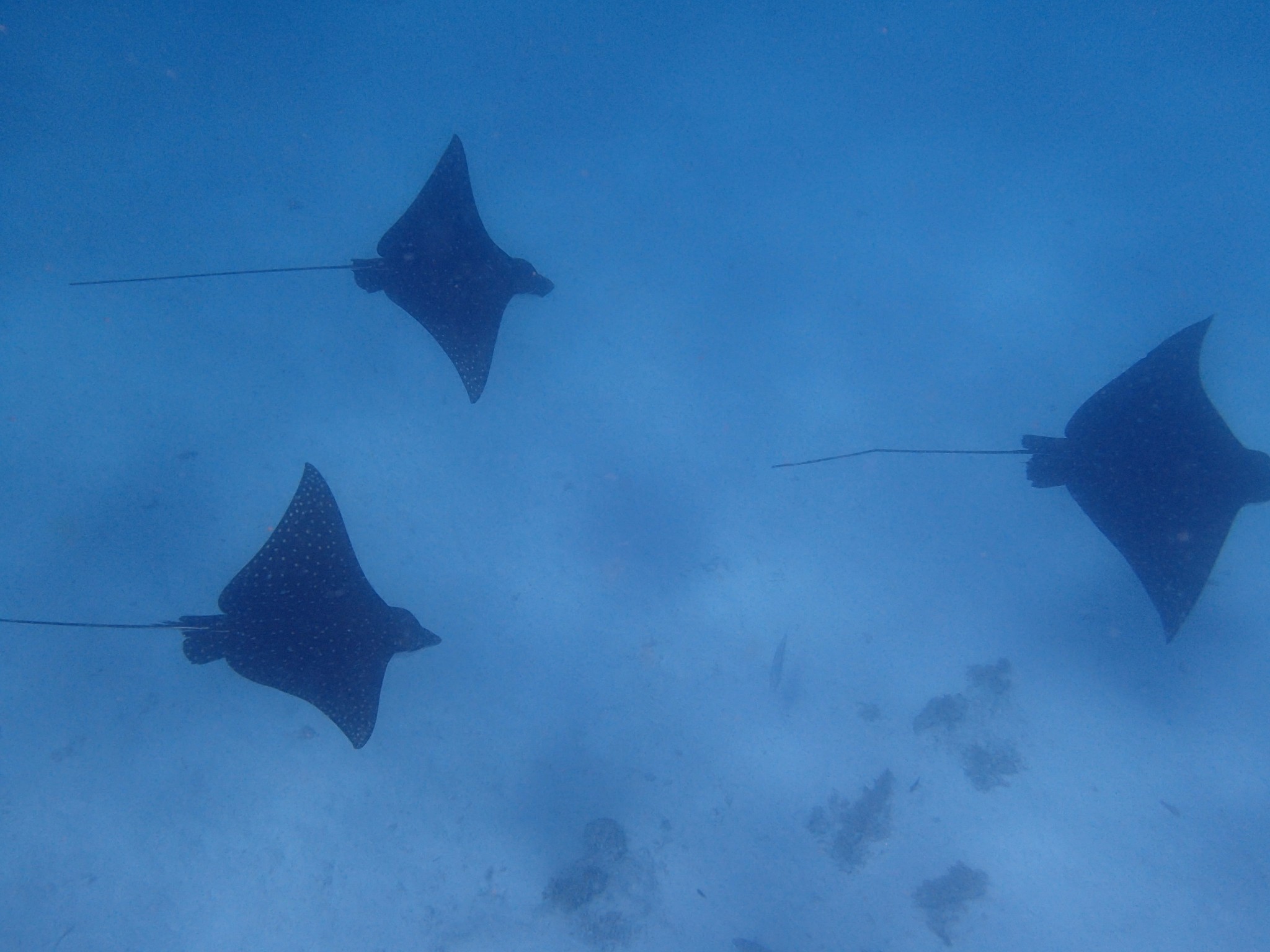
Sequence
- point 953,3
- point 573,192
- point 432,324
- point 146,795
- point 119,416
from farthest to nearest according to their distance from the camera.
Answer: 1. point 953,3
2. point 573,192
3. point 119,416
4. point 146,795
5. point 432,324

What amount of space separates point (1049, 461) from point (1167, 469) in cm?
88

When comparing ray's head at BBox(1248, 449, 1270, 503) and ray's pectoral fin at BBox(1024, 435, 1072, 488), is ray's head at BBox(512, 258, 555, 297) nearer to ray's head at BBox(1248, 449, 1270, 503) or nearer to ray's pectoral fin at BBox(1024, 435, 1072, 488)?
ray's pectoral fin at BBox(1024, 435, 1072, 488)

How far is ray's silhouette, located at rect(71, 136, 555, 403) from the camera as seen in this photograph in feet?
20.1

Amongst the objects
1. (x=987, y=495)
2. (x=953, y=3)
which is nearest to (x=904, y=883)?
(x=987, y=495)

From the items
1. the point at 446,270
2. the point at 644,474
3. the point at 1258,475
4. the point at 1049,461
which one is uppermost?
the point at 1258,475

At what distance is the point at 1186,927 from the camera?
7055 mm

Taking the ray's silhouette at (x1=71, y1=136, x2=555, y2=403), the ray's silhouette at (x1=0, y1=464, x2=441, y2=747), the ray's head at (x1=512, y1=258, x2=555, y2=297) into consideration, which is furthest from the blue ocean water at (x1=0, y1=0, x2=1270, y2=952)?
the ray's silhouette at (x1=0, y1=464, x2=441, y2=747)

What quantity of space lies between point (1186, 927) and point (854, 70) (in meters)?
10.4

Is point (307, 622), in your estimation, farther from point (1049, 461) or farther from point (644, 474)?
point (1049, 461)

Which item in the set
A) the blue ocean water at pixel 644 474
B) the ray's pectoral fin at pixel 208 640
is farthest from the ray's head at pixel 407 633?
the blue ocean water at pixel 644 474

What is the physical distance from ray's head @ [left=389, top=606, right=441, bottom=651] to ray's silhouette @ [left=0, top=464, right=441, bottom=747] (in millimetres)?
Result: 157

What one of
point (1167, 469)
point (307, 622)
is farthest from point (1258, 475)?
point (307, 622)

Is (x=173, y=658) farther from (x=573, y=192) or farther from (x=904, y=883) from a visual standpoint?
(x=904, y=883)

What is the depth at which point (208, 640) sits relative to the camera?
5.04 meters
